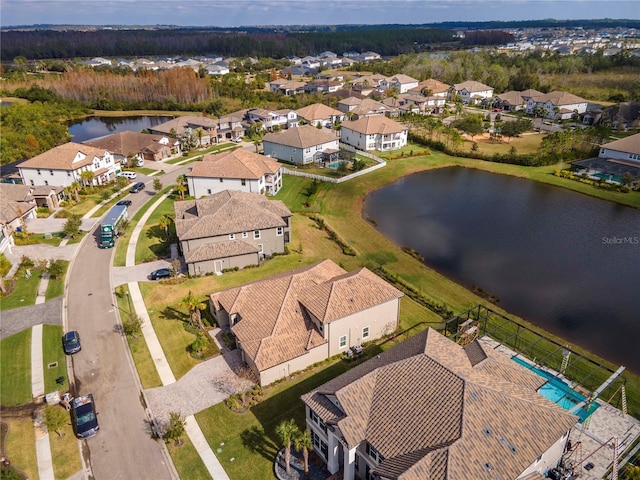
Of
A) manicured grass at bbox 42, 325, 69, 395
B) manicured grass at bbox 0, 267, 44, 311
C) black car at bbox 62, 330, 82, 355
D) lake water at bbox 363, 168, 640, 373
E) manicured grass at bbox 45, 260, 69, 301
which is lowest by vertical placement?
lake water at bbox 363, 168, 640, 373

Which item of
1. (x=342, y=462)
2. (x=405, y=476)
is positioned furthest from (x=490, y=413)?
(x=342, y=462)

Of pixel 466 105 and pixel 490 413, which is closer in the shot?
pixel 490 413

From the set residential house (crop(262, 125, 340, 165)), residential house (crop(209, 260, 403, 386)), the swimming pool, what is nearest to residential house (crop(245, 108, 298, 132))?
residential house (crop(262, 125, 340, 165))

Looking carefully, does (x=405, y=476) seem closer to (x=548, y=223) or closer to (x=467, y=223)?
(x=467, y=223)

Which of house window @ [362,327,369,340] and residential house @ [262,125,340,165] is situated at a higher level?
residential house @ [262,125,340,165]

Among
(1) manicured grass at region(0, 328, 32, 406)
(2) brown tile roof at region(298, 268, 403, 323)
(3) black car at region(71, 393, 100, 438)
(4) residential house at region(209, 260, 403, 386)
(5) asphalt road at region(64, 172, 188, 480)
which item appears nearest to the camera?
(5) asphalt road at region(64, 172, 188, 480)

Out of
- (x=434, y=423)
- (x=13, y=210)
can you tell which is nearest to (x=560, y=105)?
(x=434, y=423)

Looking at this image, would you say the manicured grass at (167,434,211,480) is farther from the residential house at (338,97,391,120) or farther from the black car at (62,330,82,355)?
the residential house at (338,97,391,120)
